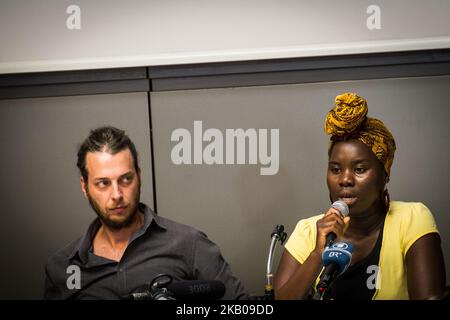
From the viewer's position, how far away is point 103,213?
10.8 ft

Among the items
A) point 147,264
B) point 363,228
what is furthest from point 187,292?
point 363,228

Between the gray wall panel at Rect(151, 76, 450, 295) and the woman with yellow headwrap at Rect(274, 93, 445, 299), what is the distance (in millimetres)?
59

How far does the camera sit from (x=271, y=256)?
3.05 meters

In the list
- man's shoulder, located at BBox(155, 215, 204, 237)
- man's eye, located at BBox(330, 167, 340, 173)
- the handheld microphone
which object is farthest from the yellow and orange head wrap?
man's shoulder, located at BBox(155, 215, 204, 237)

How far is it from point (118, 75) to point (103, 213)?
61 cm

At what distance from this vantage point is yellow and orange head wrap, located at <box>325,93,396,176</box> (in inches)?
121

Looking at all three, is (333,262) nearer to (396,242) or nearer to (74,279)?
(396,242)

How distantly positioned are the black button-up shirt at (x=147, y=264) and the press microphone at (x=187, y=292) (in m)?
0.10

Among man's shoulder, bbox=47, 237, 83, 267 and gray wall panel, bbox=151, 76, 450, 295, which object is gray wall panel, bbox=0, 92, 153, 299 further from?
gray wall panel, bbox=151, 76, 450, 295

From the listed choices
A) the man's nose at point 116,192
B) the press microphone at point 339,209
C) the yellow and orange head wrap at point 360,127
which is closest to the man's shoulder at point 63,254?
the man's nose at point 116,192

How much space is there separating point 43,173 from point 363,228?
4.68 feet

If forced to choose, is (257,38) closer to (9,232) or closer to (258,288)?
(258,288)

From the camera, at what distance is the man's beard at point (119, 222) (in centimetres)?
326

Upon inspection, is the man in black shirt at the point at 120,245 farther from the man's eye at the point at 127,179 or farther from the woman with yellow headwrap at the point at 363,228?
the woman with yellow headwrap at the point at 363,228
